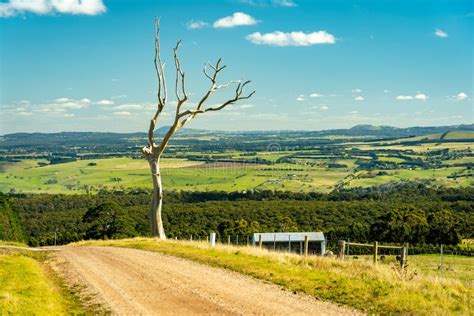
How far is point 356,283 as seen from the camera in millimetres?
14680

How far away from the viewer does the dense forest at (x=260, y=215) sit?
7874 centimetres

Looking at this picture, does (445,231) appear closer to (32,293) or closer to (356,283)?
(356,283)

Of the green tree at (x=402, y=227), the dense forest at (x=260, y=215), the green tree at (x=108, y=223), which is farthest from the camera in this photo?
the green tree at (x=402, y=227)

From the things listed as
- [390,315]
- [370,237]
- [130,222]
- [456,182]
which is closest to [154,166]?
[390,315]

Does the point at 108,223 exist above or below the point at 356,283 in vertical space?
below

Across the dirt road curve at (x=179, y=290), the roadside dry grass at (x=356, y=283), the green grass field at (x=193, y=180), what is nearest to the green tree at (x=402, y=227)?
the green grass field at (x=193, y=180)

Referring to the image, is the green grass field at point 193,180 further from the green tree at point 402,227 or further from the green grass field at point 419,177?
the green tree at point 402,227

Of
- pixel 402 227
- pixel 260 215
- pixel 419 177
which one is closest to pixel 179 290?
pixel 402 227

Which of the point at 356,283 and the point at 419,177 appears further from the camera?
the point at 419,177

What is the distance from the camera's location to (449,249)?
81.1 meters

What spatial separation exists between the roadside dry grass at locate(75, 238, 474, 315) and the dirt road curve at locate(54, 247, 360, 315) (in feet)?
2.38

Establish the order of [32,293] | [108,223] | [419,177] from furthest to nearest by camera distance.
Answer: [419,177] → [108,223] → [32,293]

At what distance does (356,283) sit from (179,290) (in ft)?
16.6

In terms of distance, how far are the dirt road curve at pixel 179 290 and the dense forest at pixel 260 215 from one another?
172ft
